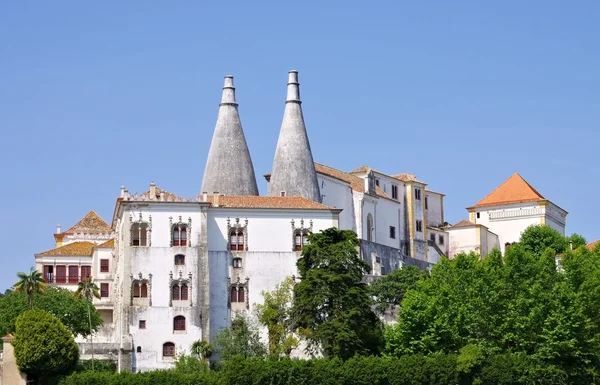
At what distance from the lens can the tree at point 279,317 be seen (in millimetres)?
91875

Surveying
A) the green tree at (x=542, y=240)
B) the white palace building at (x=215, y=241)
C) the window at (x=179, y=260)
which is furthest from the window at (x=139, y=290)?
the green tree at (x=542, y=240)

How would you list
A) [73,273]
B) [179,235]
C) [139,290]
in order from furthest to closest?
[73,273] → [179,235] → [139,290]

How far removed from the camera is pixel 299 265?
91.4 m

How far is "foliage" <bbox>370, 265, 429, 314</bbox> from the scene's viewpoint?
3942 inches

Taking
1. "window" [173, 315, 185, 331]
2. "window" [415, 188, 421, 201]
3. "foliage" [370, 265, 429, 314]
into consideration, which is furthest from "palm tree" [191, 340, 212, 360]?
"window" [415, 188, 421, 201]

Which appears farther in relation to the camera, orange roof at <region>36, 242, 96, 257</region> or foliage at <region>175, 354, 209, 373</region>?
orange roof at <region>36, 242, 96, 257</region>

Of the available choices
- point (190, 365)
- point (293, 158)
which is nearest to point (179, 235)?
point (190, 365)

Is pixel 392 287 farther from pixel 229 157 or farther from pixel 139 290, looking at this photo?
pixel 139 290

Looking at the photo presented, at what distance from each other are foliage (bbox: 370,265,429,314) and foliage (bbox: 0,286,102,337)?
62.8 feet

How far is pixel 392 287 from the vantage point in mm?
101312

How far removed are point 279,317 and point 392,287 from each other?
1070 cm

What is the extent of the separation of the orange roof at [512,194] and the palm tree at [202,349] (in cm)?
4795

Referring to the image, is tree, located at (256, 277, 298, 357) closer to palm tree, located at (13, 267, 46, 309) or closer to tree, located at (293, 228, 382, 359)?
tree, located at (293, 228, 382, 359)

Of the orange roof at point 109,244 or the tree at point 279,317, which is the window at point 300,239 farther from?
the orange roof at point 109,244
